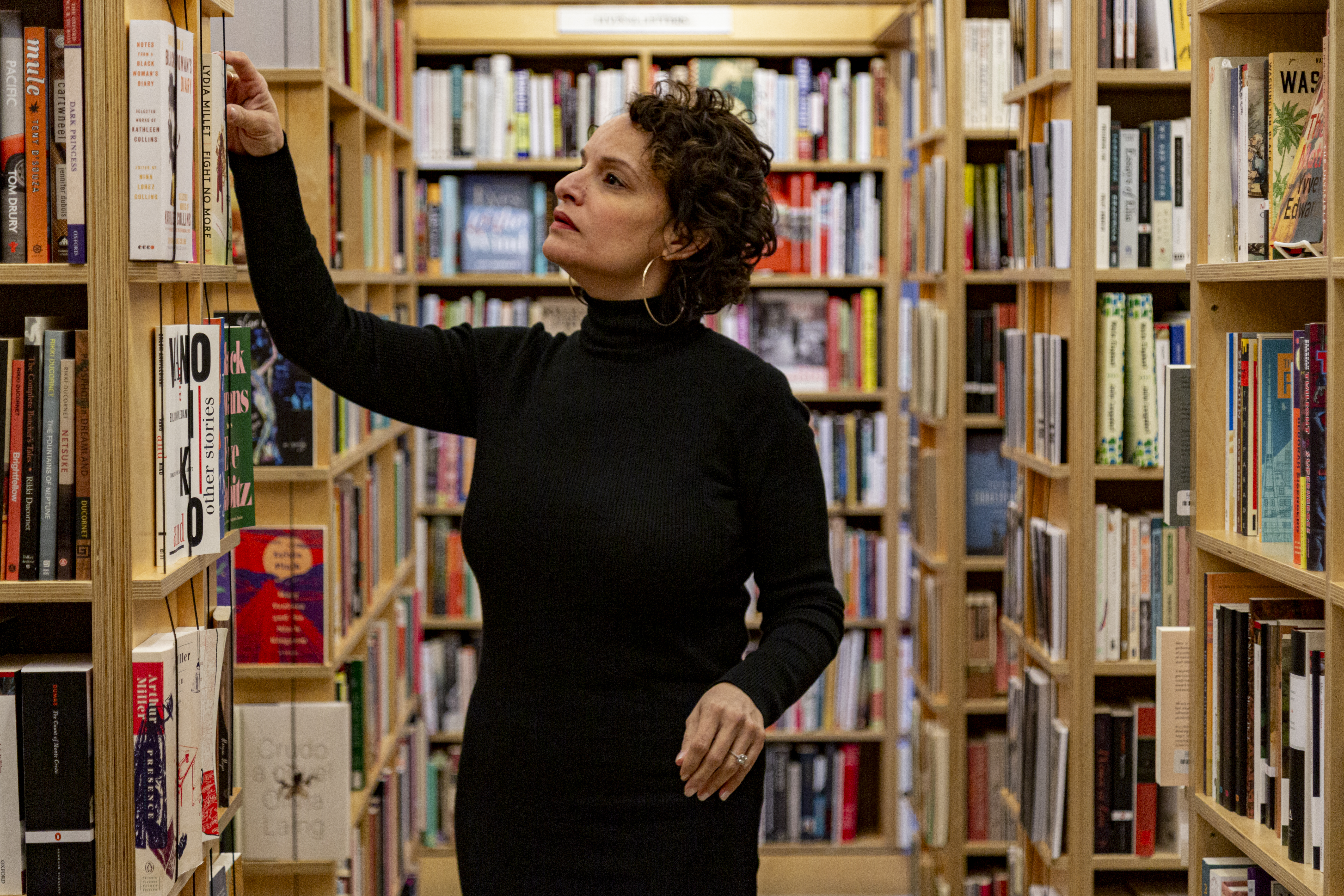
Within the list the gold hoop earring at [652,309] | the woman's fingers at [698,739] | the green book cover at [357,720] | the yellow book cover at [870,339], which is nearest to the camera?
the woman's fingers at [698,739]

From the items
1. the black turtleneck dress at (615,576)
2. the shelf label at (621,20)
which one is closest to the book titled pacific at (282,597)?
the black turtleneck dress at (615,576)

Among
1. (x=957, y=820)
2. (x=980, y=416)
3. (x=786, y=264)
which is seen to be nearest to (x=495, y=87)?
(x=786, y=264)

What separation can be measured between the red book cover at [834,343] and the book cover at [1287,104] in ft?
8.97

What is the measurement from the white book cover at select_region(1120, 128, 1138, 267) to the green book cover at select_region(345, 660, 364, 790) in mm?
1768

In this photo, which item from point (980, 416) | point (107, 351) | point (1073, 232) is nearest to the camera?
point (107, 351)

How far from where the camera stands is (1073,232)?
8.24 ft

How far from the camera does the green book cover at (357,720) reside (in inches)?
113

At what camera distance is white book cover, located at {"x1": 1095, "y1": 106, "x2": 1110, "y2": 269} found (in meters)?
2.51

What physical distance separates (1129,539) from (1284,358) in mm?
1043

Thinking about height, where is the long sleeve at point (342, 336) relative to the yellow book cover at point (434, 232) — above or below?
below

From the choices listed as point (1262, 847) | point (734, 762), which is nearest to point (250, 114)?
point (734, 762)

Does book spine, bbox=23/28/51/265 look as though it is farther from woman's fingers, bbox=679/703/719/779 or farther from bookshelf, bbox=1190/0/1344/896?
bookshelf, bbox=1190/0/1344/896

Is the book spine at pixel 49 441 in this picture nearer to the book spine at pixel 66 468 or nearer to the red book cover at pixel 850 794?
the book spine at pixel 66 468

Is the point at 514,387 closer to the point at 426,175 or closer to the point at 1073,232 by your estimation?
the point at 1073,232
